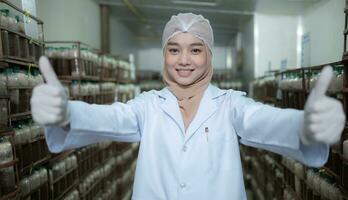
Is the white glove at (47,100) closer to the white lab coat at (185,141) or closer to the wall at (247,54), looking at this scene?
the white lab coat at (185,141)

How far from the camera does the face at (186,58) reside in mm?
1387

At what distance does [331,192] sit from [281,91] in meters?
1.32

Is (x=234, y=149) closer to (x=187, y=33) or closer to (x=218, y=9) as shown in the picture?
(x=187, y=33)

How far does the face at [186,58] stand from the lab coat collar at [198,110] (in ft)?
0.29

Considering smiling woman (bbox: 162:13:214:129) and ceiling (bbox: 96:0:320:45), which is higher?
ceiling (bbox: 96:0:320:45)

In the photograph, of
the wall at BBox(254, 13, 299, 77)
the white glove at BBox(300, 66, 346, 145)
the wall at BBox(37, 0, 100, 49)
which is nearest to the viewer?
the white glove at BBox(300, 66, 346, 145)

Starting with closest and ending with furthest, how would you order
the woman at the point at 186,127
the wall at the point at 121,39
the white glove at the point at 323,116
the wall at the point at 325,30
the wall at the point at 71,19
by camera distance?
the white glove at the point at 323,116, the woman at the point at 186,127, the wall at the point at 325,30, the wall at the point at 71,19, the wall at the point at 121,39

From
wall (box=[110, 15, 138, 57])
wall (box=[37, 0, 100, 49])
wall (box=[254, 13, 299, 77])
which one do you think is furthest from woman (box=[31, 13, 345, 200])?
wall (box=[110, 15, 138, 57])

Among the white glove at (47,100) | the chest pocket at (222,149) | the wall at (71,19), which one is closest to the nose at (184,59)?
the chest pocket at (222,149)

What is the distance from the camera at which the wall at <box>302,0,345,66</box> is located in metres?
1.78

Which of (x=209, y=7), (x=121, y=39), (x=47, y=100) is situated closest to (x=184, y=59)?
(x=47, y=100)

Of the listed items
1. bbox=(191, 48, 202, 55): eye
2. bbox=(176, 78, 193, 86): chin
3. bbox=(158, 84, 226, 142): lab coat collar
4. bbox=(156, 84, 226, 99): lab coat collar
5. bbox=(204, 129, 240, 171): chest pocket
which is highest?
bbox=(191, 48, 202, 55): eye

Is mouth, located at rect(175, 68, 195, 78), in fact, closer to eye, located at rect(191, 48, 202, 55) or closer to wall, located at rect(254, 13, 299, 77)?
eye, located at rect(191, 48, 202, 55)

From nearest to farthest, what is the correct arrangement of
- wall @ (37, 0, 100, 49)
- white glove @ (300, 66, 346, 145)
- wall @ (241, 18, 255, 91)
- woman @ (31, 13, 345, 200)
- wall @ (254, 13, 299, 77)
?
white glove @ (300, 66, 346, 145) < woman @ (31, 13, 345, 200) < wall @ (37, 0, 100, 49) < wall @ (254, 13, 299, 77) < wall @ (241, 18, 255, 91)
